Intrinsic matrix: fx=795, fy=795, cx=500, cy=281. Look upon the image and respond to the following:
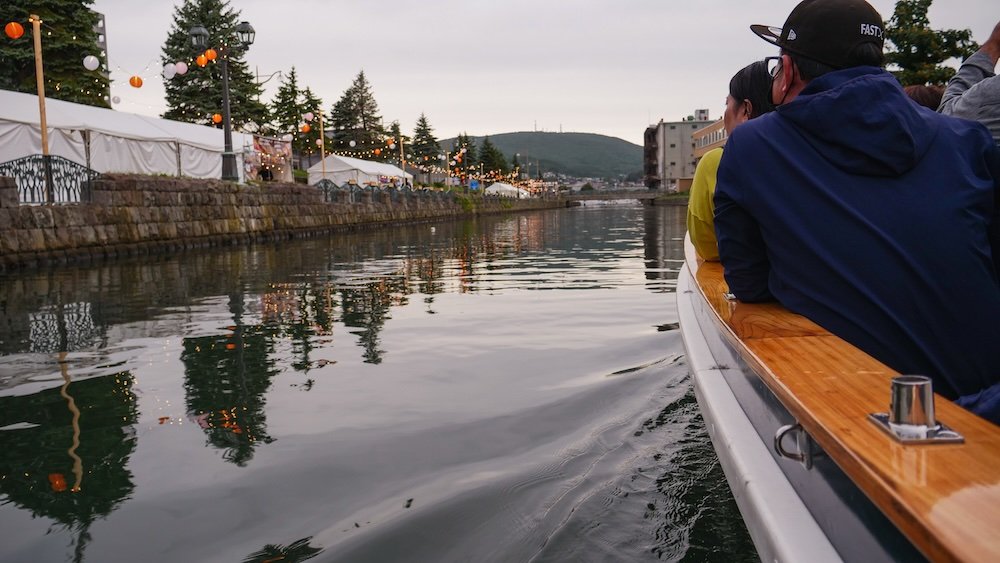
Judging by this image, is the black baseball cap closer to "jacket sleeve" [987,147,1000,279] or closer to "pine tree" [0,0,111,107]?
"jacket sleeve" [987,147,1000,279]

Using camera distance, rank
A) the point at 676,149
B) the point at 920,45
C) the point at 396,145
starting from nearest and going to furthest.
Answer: the point at 920,45, the point at 396,145, the point at 676,149

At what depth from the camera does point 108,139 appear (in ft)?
75.1

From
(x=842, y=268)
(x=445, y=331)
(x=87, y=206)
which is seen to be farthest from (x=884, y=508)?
(x=87, y=206)

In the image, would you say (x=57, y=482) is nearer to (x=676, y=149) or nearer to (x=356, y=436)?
(x=356, y=436)

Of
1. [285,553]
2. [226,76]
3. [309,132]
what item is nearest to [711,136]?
[309,132]

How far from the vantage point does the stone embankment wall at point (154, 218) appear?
1405 centimetres

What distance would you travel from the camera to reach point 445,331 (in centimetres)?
693

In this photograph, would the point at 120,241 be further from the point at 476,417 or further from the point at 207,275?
the point at 476,417

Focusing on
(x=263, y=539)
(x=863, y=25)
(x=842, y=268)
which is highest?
(x=863, y=25)

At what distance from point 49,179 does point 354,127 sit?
232ft

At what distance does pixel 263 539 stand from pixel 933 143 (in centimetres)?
240

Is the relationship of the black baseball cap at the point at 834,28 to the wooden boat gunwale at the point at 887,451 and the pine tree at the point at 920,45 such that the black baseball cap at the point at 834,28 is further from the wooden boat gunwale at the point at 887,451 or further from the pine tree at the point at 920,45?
the pine tree at the point at 920,45

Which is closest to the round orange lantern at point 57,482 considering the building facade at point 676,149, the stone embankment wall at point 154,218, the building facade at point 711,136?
the stone embankment wall at point 154,218

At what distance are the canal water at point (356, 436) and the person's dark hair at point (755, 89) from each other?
63.0 inches
